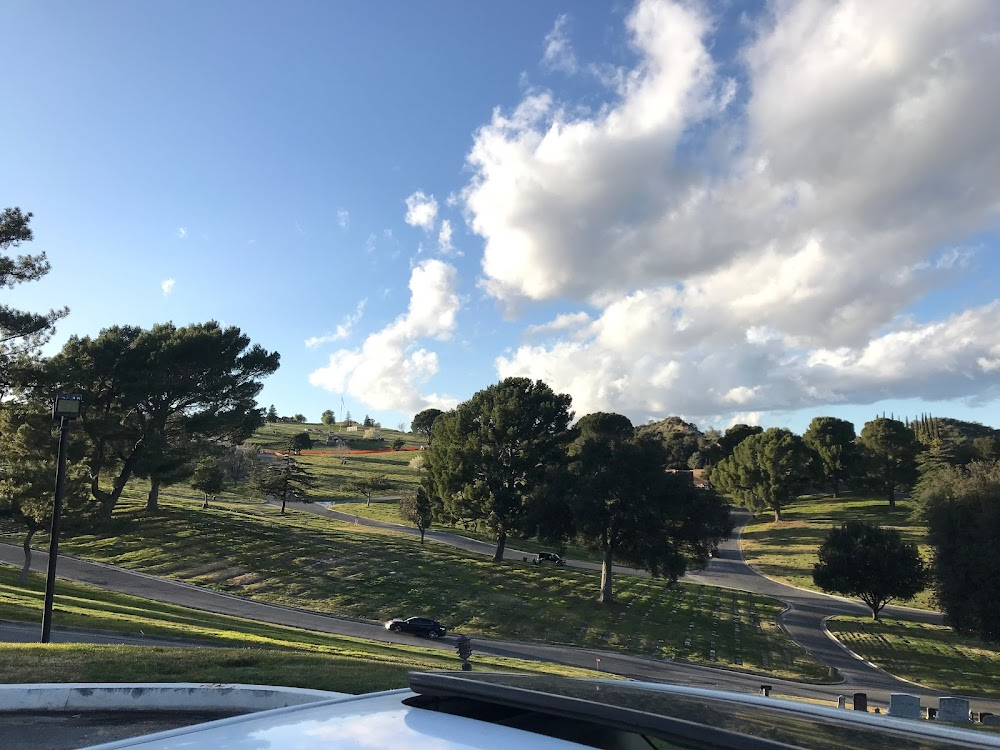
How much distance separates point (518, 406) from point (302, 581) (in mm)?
21728

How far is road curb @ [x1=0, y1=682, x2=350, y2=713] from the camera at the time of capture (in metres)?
6.54

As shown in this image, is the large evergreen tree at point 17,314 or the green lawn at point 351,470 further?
the green lawn at point 351,470

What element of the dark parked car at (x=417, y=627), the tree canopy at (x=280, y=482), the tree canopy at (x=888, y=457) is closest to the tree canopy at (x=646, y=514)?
the dark parked car at (x=417, y=627)

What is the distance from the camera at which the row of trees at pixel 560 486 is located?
39.6m

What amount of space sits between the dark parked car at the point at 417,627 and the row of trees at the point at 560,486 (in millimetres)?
13925

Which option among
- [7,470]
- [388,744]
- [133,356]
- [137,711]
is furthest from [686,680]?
[133,356]

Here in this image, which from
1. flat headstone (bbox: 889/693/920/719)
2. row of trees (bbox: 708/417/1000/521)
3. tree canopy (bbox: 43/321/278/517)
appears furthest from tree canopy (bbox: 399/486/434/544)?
row of trees (bbox: 708/417/1000/521)

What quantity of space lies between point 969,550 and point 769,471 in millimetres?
57861

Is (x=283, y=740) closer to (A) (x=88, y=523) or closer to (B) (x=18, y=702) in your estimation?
(B) (x=18, y=702)

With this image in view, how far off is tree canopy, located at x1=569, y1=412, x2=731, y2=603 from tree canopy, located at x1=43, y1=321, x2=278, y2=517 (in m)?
28.3

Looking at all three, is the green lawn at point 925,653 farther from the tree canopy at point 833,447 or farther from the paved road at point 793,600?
the tree canopy at point 833,447

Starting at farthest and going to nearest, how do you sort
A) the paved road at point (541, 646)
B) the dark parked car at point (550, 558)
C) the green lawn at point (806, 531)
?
1. the green lawn at point (806, 531)
2. the dark parked car at point (550, 558)
3. the paved road at point (541, 646)

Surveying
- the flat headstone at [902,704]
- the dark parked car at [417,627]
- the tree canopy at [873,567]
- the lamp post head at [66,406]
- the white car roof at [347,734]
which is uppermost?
the lamp post head at [66,406]

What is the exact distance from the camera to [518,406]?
50.4m
